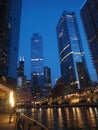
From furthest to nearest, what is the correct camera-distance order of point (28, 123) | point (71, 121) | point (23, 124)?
point (71, 121) < point (23, 124) < point (28, 123)

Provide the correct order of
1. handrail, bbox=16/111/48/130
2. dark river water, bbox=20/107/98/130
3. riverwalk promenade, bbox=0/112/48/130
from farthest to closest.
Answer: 1. dark river water, bbox=20/107/98/130
2. riverwalk promenade, bbox=0/112/48/130
3. handrail, bbox=16/111/48/130

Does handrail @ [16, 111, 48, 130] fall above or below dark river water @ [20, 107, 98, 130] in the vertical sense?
above

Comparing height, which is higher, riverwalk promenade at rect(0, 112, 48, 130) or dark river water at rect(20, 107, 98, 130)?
riverwalk promenade at rect(0, 112, 48, 130)

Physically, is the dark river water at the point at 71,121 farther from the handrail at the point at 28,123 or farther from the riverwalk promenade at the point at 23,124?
the handrail at the point at 28,123

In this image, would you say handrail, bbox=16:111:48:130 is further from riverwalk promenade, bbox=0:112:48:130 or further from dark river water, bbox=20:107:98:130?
dark river water, bbox=20:107:98:130

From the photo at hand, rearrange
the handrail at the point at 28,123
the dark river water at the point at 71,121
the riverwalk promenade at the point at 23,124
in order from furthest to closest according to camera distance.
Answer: the dark river water at the point at 71,121, the riverwalk promenade at the point at 23,124, the handrail at the point at 28,123

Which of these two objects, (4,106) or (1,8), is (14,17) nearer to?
(1,8)

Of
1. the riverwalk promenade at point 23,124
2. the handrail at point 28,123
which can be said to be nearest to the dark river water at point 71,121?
the riverwalk promenade at point 23,124

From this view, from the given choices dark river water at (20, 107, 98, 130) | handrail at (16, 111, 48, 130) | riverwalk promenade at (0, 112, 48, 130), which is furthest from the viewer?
dark river water at (20, 107, 98, 130)

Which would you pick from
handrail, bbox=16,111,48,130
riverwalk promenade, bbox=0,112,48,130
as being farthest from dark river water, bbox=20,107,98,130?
handrail, bbox=16,111,48,130

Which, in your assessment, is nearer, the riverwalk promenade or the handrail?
the handrail

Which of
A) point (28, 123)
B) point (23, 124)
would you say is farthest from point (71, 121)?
point (28, 123)

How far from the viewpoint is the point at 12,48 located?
391 feet

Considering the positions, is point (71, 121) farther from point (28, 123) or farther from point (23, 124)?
point (28, 123)
